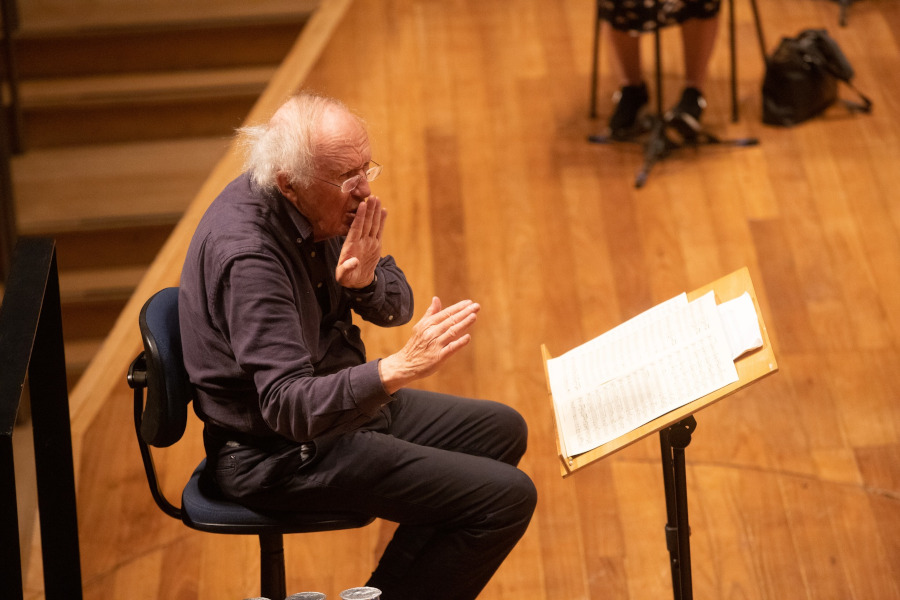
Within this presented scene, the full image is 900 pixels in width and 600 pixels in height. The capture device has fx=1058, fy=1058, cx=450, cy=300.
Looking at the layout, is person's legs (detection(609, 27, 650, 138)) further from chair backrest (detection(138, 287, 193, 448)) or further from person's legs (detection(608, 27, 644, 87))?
chair backrest (detection(138, 287, 193, 448))

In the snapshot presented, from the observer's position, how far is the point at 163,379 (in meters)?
1.70

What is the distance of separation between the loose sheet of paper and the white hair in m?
0.54

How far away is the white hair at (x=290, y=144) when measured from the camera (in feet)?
5.55

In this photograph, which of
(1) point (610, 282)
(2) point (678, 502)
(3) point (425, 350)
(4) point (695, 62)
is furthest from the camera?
(4) point (695, 62)

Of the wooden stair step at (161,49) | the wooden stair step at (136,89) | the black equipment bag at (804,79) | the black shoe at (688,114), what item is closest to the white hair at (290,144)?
the black shoe at (688,114)

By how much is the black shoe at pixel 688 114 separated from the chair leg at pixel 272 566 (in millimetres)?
2272

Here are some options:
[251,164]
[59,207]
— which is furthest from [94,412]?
[59,207]

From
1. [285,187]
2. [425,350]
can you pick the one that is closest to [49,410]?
[285,187]

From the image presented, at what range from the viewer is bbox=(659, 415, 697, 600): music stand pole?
176 cm

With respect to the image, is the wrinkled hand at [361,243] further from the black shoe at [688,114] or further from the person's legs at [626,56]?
the person's legs at [626,56]

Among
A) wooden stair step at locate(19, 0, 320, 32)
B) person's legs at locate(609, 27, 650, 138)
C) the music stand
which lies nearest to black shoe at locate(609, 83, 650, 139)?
person's legs at locate(609, 27, 650, 138)

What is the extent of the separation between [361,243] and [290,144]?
0.20m

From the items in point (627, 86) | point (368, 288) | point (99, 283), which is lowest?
point (99, 283)

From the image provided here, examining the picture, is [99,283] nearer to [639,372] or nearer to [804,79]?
[804,79]
